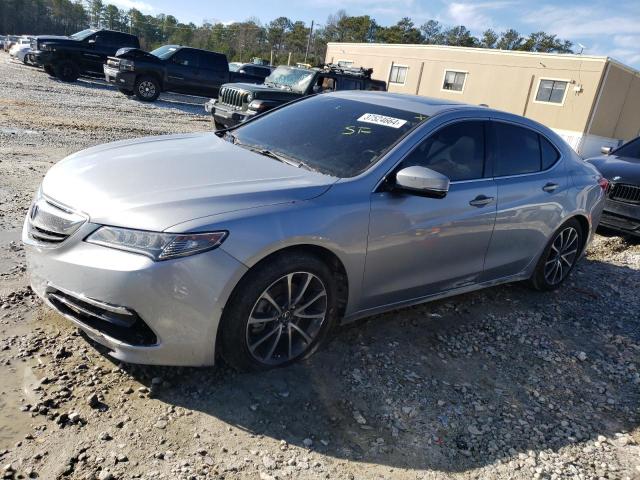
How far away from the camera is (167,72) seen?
16.5 meters

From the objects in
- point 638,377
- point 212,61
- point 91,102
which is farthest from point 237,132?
point 212,61

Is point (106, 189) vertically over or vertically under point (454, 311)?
over

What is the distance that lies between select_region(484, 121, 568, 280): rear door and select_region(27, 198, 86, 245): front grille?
9.96 ft

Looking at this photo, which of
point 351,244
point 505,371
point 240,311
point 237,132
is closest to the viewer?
point 240,311

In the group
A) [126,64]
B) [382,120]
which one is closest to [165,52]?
[126,64]

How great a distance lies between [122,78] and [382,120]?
1410 centimetres

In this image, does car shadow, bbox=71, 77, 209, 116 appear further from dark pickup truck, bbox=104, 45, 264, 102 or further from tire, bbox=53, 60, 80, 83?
dark pickup truck, bbox=104, 45, 264, 102

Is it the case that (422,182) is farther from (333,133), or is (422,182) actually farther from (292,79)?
(292,79)

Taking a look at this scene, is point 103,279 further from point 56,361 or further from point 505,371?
point 505,371

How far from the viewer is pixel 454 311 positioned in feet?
14.3

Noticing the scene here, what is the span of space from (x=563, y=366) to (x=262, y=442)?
2.45 meters

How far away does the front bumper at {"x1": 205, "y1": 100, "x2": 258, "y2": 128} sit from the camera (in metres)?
9.86

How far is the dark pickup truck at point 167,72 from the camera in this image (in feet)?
51.2

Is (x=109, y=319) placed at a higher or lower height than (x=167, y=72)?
lower
